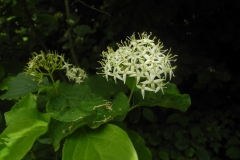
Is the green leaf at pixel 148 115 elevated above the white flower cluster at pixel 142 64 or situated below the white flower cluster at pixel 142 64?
below

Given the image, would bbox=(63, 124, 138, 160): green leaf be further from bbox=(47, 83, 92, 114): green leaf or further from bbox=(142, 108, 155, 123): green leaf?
bbox=(142, 108, 155, 123): green leaf

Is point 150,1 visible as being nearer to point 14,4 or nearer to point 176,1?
point 176,1

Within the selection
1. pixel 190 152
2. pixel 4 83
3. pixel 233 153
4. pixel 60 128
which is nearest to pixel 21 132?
pixel 60 128

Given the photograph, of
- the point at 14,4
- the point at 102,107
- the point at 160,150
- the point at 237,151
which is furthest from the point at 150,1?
the point at 102,107

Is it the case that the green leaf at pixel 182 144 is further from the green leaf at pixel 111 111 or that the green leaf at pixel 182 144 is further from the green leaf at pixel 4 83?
the green leaf at pixel 111 111

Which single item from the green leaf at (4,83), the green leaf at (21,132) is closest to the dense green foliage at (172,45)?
the green leaf at (4,83)
